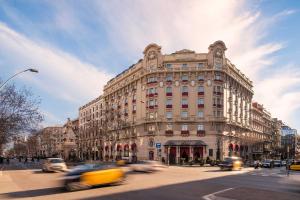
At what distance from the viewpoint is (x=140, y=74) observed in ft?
246

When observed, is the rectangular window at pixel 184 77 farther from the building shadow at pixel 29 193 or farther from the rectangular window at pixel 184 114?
the building shadow at pixel 29 193

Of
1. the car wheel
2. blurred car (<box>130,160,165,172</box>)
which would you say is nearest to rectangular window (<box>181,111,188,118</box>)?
blurred car (<box>130,160,165,172</box>)

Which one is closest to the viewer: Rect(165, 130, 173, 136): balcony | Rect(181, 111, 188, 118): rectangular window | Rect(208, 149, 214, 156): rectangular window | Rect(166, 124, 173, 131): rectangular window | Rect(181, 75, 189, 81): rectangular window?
Rect(208, 149, 214, 156): rectangular window

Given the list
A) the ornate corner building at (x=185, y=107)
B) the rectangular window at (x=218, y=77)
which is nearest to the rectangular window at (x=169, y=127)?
the ornate corner building at (x=185, y=107)

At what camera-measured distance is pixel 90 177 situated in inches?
718

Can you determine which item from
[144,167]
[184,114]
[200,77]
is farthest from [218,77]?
[144,167]

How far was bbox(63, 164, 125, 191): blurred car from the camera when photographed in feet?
58.6

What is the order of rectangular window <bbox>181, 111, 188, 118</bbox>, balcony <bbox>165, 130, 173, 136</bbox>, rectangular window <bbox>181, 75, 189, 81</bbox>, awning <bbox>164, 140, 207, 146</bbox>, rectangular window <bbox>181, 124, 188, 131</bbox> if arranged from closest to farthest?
awning <bbox>164, 140, 207, 146</bbox> → rectangular window <bbox>181, 124, 188, 131</bbox> → balcony <bbox>165, 130, 173, 136</bbox> → rectangular window <bbox>181, 111, 188, 118</bbox> → rectangular window <bbox>181, 75, 189, 81</bbox>

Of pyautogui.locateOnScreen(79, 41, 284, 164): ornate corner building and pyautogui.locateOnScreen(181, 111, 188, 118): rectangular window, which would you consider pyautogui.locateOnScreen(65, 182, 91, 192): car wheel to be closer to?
pyautogui.locateOnScreen(79, 41, 284, 164): ornate corner building

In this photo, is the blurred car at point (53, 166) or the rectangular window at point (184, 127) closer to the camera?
the blurred car at point (53, 166)

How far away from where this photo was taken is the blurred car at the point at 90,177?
58.6 feet

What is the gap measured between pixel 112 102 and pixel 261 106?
52.2 metres

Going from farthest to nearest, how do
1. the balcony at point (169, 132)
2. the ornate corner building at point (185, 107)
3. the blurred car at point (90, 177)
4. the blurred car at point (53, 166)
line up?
the balcony at point (169, 132) < the ornate corner building at point (185, 107) < the blurred car at point (53, 166) < the blurred car at point (90, 177)

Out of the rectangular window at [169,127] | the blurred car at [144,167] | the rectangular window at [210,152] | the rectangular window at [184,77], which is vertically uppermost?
the rectangular window at [184,77]
